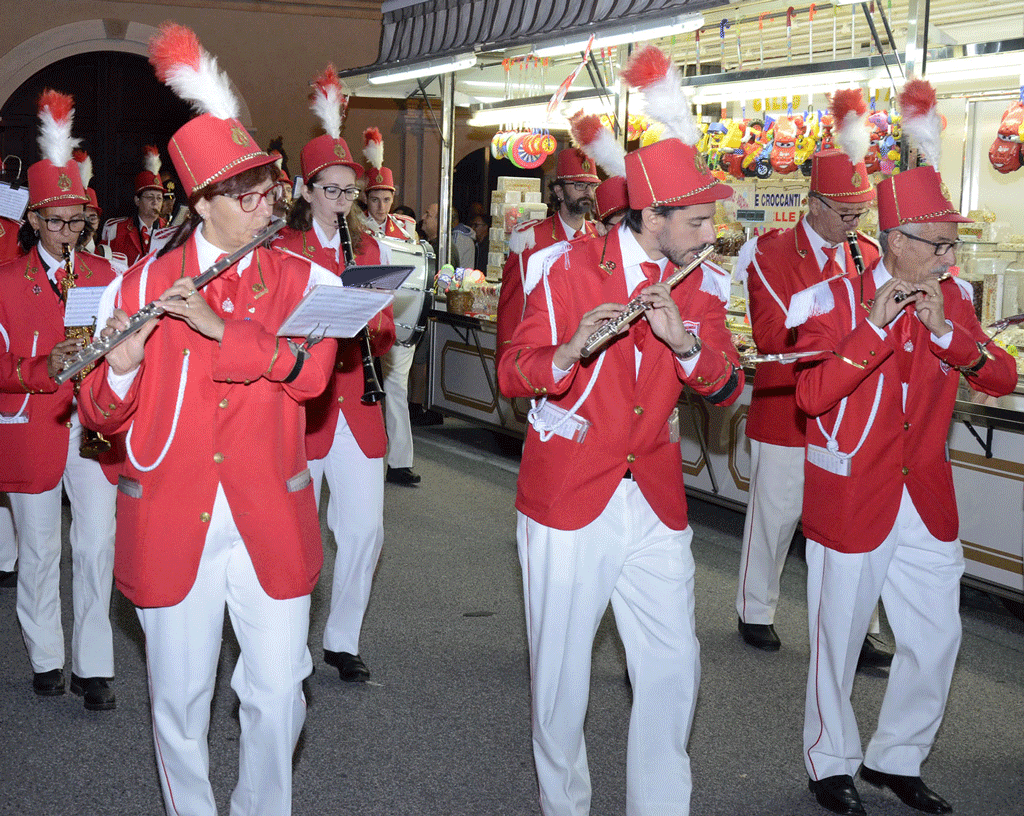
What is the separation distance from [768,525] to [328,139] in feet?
8.20

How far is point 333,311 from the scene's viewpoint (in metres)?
2.66

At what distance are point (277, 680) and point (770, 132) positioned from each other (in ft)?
18.7

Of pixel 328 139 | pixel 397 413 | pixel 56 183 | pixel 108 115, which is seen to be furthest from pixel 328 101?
pixel 108 115

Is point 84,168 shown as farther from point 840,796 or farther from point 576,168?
point 840,796

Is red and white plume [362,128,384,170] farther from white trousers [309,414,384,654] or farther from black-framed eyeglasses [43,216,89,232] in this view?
white trousers [309,414,384,654]

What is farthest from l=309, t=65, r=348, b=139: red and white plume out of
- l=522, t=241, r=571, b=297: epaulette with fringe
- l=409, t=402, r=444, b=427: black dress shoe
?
l=409, t=402, r=444, b=427: black dress shoe

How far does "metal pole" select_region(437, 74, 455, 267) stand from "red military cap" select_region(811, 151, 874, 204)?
19.8 ft

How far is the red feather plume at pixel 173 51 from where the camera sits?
9.26 feet

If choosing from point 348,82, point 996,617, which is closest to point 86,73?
point 348,82

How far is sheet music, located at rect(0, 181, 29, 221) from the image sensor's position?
16.0ft

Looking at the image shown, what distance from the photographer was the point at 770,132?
7.52 m

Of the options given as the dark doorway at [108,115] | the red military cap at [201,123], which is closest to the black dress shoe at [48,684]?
the red military cap at [201,123]

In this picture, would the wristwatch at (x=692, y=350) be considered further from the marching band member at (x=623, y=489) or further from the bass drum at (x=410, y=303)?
the bass drum at (x=410, y=303)

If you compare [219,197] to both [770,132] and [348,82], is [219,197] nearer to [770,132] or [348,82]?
[770,132]
